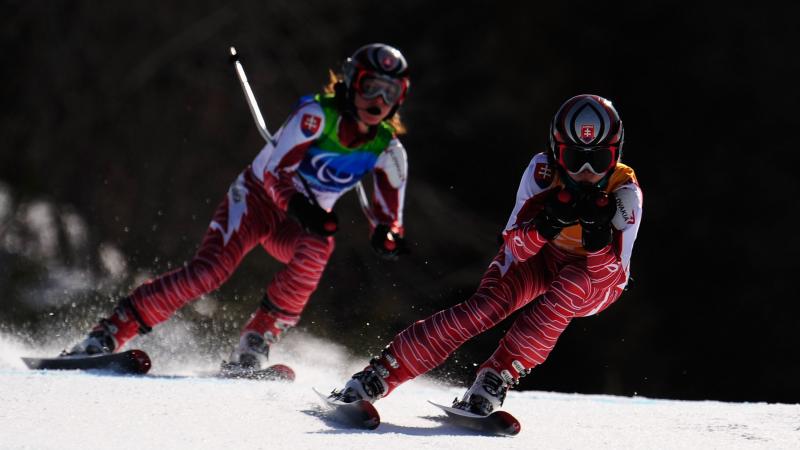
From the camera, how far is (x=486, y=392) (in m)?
3.23

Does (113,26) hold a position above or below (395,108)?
above

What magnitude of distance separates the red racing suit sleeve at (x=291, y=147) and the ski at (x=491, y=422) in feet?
4.47

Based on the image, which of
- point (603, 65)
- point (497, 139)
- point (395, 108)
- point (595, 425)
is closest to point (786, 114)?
point (603, 65)

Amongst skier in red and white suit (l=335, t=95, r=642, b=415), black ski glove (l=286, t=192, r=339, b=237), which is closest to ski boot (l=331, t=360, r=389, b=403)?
skier in red and white suit (l=335, t=95, r=642, b=415)

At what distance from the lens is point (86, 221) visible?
10.8 meters

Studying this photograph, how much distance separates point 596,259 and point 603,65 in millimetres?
6869

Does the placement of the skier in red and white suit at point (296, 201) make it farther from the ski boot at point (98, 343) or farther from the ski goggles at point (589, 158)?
the ski goggles at point (589, 158)

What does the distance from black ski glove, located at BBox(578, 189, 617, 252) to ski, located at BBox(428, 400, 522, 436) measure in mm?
526

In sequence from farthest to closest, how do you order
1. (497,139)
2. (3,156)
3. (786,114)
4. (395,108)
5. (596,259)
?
1. (3,156)
2. (497,139)
3. (786,114)
4. (395,108)
5. (596,259)

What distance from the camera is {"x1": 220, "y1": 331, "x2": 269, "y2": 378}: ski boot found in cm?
452

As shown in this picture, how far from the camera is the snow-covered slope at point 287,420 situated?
284 cm

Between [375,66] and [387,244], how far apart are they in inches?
26.3

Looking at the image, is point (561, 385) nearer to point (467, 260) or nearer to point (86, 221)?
point (467, 260)

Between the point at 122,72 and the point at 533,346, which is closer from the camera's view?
the point at 533,346
